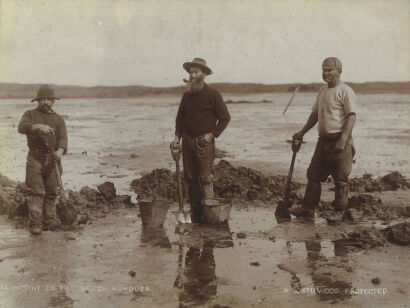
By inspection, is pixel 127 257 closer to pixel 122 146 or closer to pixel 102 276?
pixel 102 276

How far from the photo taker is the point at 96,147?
720 inches

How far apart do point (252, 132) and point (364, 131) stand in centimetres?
506

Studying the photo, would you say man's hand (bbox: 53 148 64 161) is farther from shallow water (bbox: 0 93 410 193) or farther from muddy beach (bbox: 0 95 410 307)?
shallow water (bbox: 0 93 410 193)

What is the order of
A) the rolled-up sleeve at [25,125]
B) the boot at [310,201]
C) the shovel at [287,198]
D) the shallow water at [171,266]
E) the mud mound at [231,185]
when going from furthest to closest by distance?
1. the mud mound at [231,185]
2. the shovel at [287,198]
3. the boot at [310,201]
4. the rolled-up sleeve at [25,125]
5. the shallow water at [171,266]

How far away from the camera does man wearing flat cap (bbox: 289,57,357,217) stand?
7.20 metres

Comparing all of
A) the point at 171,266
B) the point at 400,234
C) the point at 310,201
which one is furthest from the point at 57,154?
the point at 400,234

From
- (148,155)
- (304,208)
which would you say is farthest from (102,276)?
(148,155)

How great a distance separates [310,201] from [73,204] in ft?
12.1

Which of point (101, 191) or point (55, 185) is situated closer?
point (55, 185)

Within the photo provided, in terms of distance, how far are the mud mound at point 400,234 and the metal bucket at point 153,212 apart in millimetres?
2953

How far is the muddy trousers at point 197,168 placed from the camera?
7285 mm

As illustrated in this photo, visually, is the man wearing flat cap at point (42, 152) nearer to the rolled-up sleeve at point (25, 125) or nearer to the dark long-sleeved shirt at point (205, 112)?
the rolled-up sleeve at point (25, 125)

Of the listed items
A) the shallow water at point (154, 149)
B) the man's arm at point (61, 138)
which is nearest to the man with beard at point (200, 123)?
the man's arm at point (61, 138)

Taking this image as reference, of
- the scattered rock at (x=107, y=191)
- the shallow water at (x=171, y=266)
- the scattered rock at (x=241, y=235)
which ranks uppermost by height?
the scattered rock at (x=107, y=191)
